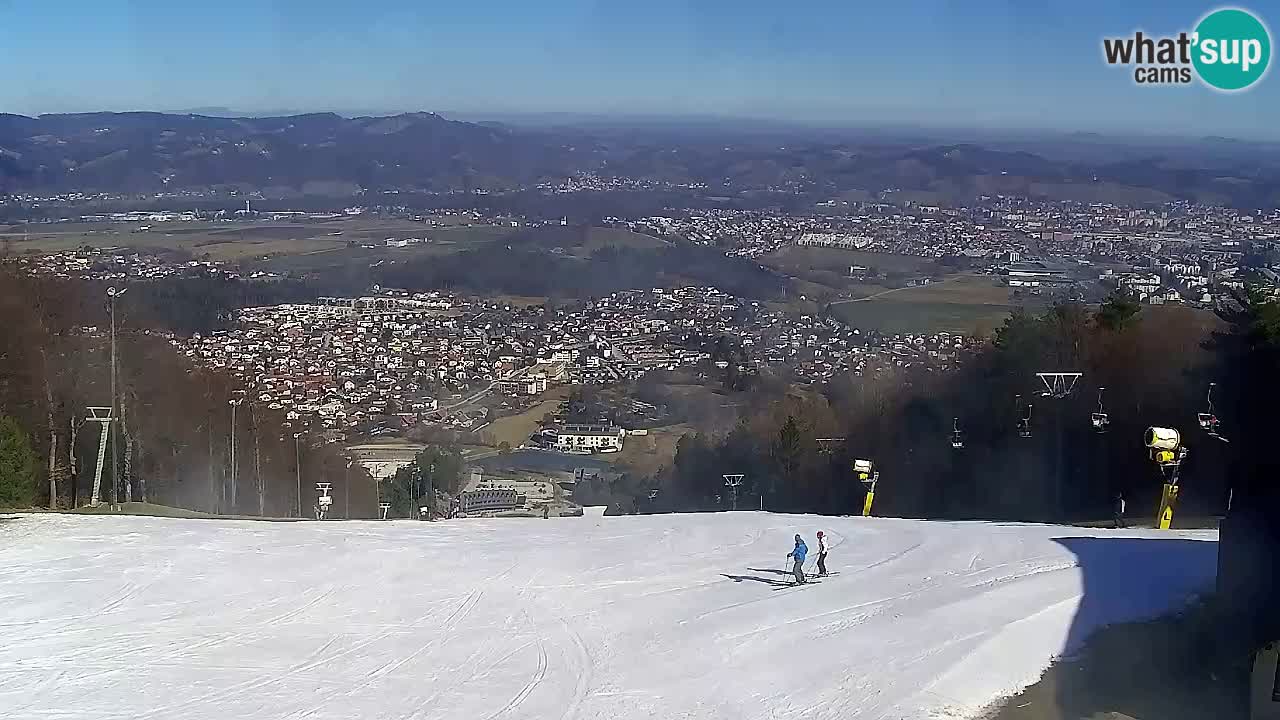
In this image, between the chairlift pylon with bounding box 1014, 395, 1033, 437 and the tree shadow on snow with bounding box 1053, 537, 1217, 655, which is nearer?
the tree shadow on snow with bounding box 1053, 537, 1217, 655

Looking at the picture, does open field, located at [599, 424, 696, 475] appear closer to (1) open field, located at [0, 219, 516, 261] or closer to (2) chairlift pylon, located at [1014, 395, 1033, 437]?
(2) chairlift pylon, located at [1014, 395, 1033, 437]

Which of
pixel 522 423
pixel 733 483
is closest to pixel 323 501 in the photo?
pixel 733 483

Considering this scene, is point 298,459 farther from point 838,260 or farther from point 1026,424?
point 838,260

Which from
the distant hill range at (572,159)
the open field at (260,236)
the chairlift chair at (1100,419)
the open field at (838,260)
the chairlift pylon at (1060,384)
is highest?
the distant hill range at (572,159)

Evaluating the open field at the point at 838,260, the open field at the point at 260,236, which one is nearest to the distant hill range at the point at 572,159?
the open field at the point at 260,236

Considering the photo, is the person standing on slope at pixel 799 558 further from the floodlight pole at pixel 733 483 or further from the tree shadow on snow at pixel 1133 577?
the floodlight pole at pixel 733 483

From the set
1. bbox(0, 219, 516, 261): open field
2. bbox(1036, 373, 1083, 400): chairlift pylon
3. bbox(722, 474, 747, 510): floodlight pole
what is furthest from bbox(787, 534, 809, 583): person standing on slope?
bbox(0, 219, 516, 261): open field
